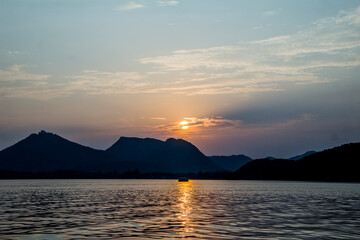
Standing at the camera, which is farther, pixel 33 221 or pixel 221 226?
pixel 33 221

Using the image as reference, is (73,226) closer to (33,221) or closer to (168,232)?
(33,221)

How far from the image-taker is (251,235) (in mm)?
41281

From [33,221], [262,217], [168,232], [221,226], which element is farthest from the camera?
[262,217]

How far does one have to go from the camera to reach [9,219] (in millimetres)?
55438

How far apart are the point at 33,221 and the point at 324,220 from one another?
126 feet

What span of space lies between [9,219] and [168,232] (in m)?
24.6

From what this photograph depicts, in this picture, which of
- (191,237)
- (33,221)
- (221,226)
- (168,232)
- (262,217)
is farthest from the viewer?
(262,217)

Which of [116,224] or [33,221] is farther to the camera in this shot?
[33,221]

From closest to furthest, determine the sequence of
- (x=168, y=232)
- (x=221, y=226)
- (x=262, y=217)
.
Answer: (x=168, y=232) → (x=221, y=226) → (x=262, y=217)

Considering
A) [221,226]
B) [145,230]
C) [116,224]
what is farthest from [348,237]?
[116,224]

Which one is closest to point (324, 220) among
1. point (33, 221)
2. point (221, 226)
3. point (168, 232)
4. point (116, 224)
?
point (221, 226)

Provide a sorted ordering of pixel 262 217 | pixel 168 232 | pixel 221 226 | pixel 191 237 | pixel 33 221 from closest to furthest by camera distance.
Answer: pixel 191 237
pixel 168 232
pixel 221 226
pixel 33 221
pixel 262 217

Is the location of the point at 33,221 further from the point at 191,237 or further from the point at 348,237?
the point at 348,237

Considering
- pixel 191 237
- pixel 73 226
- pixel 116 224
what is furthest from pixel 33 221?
pixel 191 237
